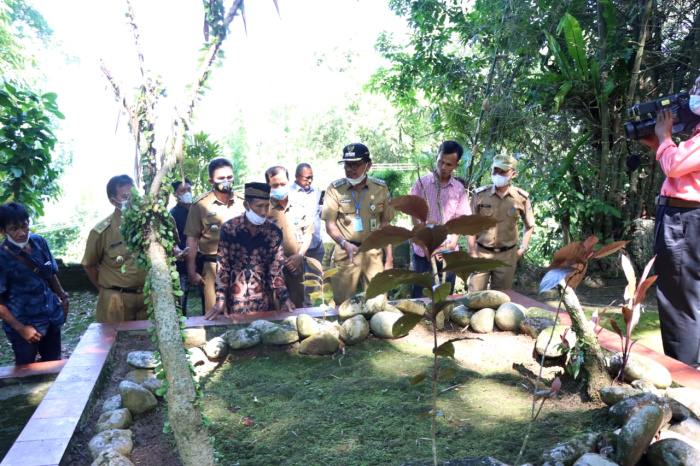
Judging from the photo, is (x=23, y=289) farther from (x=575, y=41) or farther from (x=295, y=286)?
(x=575, y=41)

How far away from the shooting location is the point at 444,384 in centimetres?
312

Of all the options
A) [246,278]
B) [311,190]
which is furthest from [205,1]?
[311,190]

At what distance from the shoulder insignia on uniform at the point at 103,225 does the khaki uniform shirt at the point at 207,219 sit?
71 centimetres

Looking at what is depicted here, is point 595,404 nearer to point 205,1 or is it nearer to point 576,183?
point 205,1

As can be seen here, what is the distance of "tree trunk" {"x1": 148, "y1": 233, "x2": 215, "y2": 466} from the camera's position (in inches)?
78.3

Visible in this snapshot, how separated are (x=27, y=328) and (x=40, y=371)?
44 cm

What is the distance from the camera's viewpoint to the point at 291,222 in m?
5.06

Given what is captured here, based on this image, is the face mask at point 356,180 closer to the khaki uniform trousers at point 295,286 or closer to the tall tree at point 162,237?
the khaki uniform trousers at point 295,286

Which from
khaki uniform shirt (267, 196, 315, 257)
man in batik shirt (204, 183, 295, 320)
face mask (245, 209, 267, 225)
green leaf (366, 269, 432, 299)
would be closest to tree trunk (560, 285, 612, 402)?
green leaf (366, 269, 432, 299)

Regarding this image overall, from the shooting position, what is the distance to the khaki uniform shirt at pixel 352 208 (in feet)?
15.0

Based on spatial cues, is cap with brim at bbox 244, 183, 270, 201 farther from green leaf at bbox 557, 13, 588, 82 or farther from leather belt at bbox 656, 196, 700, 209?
green leaf at bbox 557, 13, 588, 82

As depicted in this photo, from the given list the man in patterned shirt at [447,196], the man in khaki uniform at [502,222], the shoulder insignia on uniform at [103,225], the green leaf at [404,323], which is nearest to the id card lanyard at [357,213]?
the man in patterned shirt at [447,196]

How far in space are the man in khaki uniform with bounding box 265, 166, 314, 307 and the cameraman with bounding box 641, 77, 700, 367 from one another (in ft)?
9.65

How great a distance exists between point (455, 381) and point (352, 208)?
1.92m
